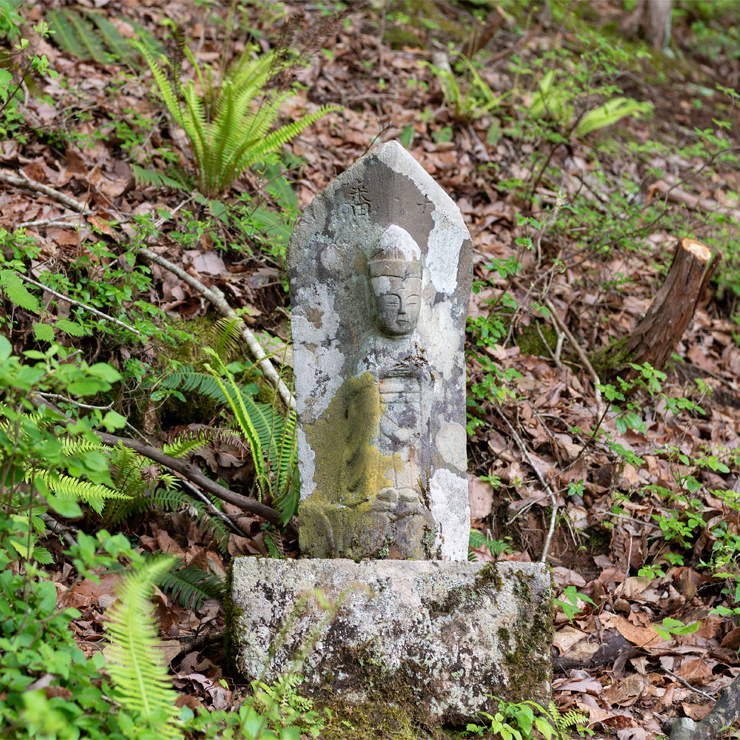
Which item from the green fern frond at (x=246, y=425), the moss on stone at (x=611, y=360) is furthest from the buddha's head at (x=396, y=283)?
the moss on stone at (x=611, y=360)

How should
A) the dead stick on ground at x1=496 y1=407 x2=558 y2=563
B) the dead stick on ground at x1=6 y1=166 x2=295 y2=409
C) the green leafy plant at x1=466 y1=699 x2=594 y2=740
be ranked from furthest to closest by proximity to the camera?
the dead stick on ground at x1=6 y1=166 x2=295 y2=409, the dead stick on ground at x1=496 y1=407 x2=558 y2=563, the green leafy plant at x1=466 y1=699 x2=594 y2=740

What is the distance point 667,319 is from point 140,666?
418 centimetres

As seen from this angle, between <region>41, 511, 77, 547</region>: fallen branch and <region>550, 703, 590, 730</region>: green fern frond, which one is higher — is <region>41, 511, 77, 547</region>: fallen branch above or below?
above

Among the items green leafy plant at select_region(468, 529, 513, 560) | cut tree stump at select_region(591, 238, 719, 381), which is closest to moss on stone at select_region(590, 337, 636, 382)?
cut tree stump at select_region(591, 238, 719, 381)

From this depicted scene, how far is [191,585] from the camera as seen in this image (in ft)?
10.8

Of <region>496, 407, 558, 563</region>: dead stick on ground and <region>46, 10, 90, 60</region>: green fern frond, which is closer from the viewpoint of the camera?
<region>496, 407, 558, 563</region>: dead stick on ground

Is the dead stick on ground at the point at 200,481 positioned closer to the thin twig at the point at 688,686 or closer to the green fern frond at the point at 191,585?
the green fern frond at the point at 191,585

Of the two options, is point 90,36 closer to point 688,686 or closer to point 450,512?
point 450,512

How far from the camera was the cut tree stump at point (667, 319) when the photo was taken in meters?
5.04

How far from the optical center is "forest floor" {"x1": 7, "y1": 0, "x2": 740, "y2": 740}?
3.58 meters

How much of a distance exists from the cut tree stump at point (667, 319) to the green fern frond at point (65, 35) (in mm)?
4752

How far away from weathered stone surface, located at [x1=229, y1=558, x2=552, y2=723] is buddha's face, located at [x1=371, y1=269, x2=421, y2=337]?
1.02 meters

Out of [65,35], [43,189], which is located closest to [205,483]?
[43,189]

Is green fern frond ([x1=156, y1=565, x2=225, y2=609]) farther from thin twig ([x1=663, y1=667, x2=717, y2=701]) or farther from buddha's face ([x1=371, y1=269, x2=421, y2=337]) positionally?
→ thin twig ([x1=663, y1=667, x2=717, y2=701])
